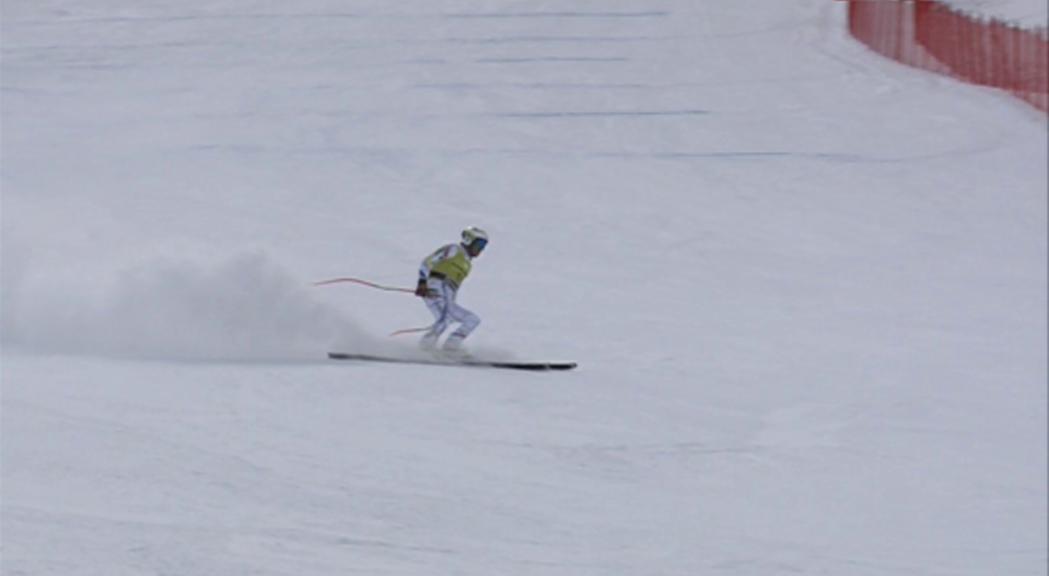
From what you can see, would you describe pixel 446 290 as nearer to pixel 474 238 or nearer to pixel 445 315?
pixel 445 315

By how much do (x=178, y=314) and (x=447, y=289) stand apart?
125cm

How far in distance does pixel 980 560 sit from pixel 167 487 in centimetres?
250

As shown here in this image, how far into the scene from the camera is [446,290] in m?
8.95

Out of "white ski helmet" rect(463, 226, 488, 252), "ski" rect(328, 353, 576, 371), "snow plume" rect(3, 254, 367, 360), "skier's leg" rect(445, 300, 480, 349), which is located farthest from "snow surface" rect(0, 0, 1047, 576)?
"white ski helmet" rect(463, 226, 488, 252)

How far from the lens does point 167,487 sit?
255 inches

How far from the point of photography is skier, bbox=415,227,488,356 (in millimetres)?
8898

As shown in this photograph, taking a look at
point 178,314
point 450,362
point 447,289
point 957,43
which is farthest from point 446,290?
point 957,43

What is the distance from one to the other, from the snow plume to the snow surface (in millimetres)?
21

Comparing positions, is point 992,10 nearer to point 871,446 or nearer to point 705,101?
point 705,101

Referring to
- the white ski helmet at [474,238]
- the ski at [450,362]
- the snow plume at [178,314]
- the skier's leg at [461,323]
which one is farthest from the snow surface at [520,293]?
the white ski helmet at [474,238]

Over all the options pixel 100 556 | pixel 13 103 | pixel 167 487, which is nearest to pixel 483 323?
pixel 167 487

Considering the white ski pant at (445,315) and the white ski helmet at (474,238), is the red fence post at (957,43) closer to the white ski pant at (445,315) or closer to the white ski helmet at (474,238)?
the white ski pant at (445,315)

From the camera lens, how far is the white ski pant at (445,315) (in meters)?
8.95

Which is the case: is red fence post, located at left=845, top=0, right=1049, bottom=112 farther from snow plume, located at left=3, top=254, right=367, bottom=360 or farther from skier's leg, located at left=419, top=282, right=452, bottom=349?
snow plume, located at left=3, top=254, right=367, bottom=360
